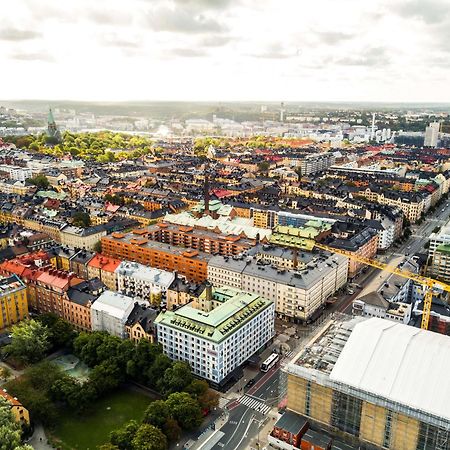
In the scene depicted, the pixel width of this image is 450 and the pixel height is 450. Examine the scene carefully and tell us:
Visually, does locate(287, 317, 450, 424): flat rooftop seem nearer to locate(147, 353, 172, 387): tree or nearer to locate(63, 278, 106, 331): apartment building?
locate(147, 353, 172, 387): tree

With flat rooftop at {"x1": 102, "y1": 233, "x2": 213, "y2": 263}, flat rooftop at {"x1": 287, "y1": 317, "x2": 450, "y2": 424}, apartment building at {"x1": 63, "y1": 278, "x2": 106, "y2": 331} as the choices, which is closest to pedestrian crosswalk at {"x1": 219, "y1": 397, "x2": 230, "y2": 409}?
flat rooftop at {"x1": 287, "y1": 317, "x2": 450, "y2": 424}

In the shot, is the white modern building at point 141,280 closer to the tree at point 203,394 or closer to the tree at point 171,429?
the tree at point 203,394

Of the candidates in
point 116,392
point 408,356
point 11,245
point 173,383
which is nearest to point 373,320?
point 408,356

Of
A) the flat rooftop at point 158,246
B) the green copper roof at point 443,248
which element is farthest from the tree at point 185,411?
the green copper roof at point 443,248

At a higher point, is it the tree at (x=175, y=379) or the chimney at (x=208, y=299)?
the chimney at (x=208, y=299)

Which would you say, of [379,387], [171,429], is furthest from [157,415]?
[379,387]

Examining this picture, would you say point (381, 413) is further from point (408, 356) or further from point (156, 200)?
point (156, 200)
